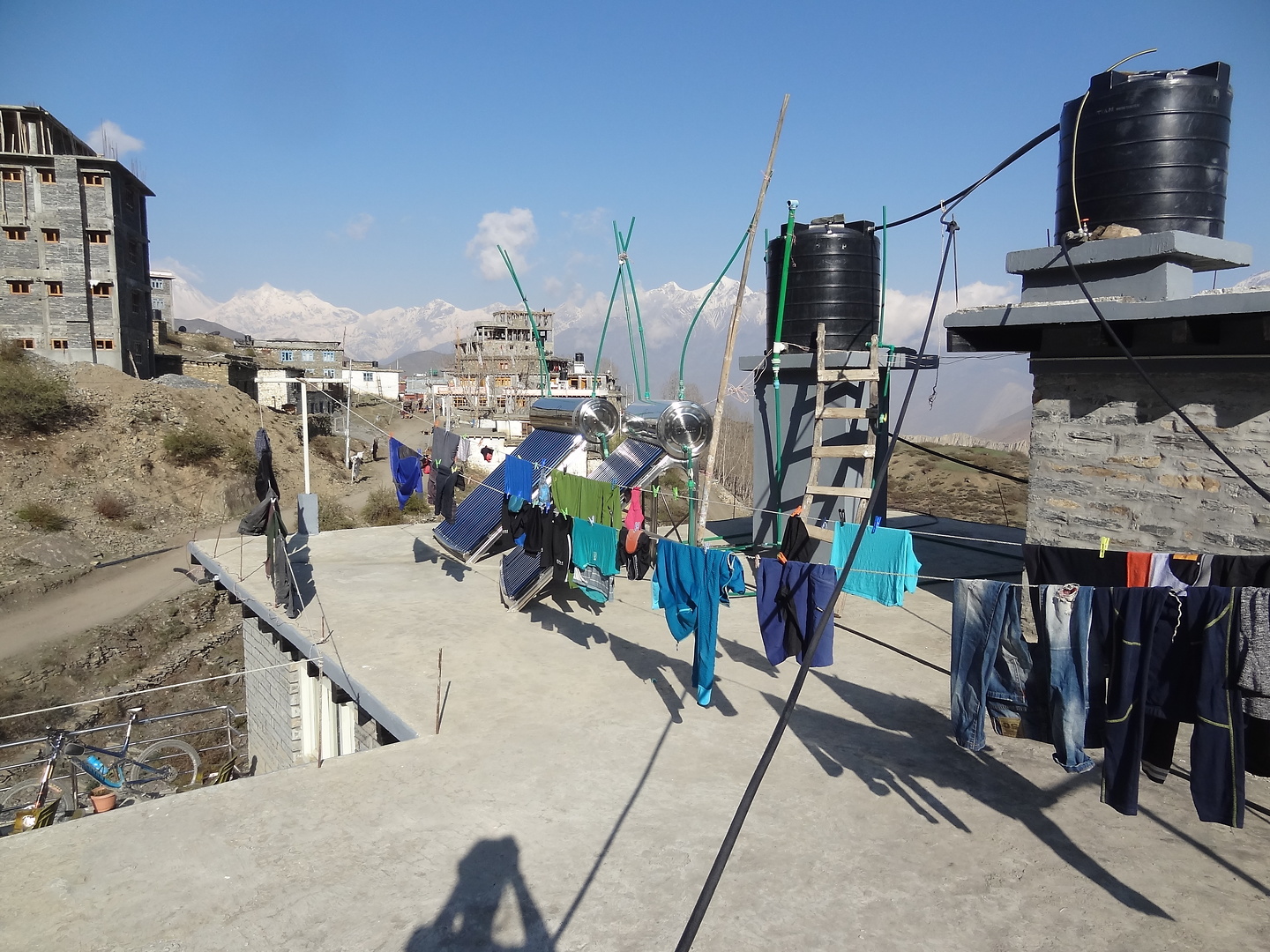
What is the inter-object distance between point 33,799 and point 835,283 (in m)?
20.7

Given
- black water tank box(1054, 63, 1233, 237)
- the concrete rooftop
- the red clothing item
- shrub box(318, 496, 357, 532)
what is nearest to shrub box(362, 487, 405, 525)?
shrub box(318, 496, 357, 532)

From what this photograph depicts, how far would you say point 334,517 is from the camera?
112 feet

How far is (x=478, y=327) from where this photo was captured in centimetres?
10938

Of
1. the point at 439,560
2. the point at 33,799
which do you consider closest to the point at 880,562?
the point at 439,560

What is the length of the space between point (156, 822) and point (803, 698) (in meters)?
7.37

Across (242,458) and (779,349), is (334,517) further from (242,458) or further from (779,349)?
(779,349)

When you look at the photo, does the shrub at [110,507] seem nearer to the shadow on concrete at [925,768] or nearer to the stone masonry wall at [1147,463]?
the shadow on concrete at [925,768]

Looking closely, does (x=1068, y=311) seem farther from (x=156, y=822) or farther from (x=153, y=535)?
(x=153, y=535)

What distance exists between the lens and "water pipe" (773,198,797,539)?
15062 mm

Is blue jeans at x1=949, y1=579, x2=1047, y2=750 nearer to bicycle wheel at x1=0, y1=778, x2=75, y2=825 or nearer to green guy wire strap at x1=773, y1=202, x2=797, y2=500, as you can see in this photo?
green guy wire strap at x1=773, y1=202, x2=797, y2=500

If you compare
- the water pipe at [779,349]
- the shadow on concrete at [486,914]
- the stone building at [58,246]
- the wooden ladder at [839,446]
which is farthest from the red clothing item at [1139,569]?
the stone building at [58,246]

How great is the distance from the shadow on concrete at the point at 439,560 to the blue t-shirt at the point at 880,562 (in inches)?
356

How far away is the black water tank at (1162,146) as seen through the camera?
9586 millimetres

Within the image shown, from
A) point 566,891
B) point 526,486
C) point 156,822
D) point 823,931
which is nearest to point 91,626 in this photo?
point 526,486
